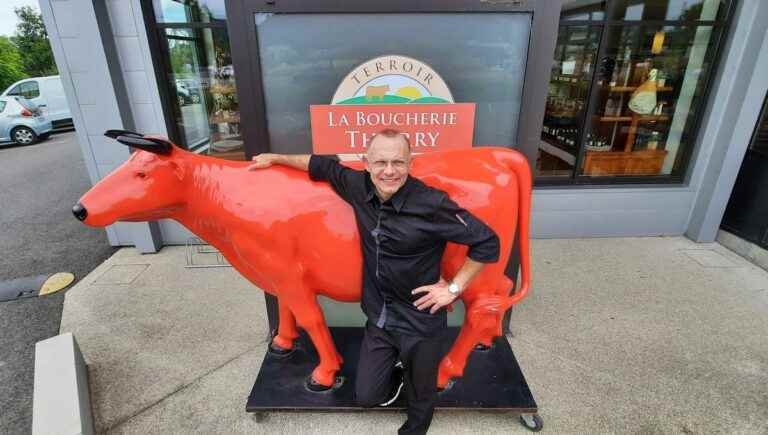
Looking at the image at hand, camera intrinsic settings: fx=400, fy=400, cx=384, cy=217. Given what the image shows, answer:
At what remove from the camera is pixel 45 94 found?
11.9 m

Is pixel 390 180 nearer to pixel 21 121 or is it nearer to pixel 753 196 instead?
pixel 753 196

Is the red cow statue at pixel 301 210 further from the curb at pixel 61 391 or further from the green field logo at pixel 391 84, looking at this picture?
the curb at pixel 61 391

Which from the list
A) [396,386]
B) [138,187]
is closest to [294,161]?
[138,187]

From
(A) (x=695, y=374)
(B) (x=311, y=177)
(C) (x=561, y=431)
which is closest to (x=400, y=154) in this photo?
(B) (x=311, y=177)

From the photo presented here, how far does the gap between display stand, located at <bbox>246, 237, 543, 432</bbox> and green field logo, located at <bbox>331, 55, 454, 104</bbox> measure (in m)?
A: 1.21

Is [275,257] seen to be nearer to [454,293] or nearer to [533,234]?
[454,293]

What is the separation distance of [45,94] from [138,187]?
13.9 metres

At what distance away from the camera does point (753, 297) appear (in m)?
3.49

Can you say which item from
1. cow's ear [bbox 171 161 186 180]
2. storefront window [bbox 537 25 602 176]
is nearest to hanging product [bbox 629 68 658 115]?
storefront window [bbox 537 25 602 176]

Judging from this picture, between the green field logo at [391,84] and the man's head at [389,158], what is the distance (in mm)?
957

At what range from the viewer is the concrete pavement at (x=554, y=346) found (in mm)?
2299

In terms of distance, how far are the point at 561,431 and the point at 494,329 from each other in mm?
668

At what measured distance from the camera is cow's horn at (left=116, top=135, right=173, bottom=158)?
1.69m

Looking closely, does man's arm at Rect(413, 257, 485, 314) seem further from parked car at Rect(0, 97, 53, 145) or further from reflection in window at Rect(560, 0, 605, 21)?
parked car at Rect(0, 97, 53, 145)
